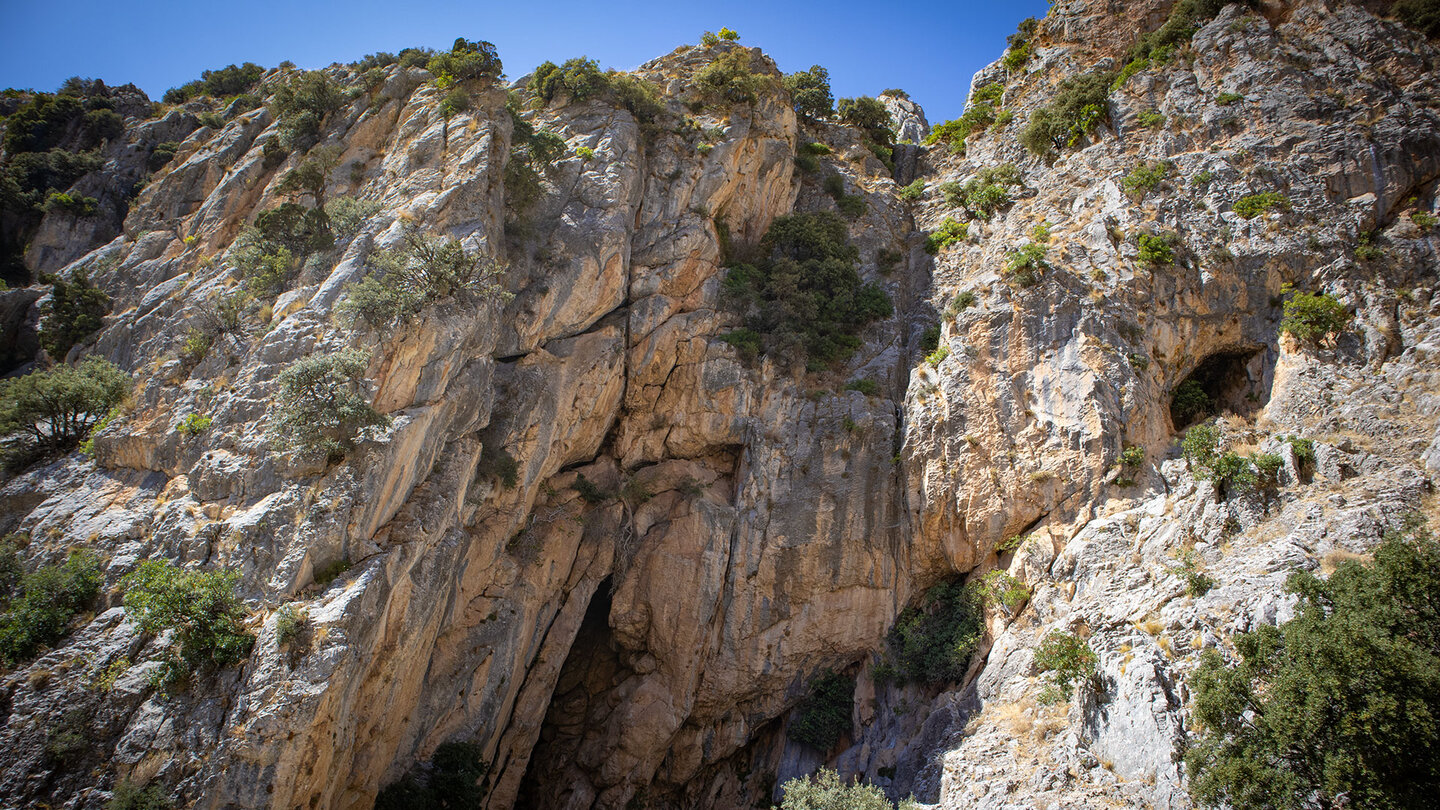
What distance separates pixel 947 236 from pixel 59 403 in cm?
3384

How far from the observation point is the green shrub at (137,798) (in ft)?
43.7

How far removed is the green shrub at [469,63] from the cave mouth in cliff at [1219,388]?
2902cm

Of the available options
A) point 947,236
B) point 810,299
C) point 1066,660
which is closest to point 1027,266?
point 947,236

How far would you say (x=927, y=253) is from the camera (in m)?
31.0

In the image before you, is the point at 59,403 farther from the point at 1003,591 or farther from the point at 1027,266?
the point at 1027,266

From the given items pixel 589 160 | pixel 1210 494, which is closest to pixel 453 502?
pixel 589 160

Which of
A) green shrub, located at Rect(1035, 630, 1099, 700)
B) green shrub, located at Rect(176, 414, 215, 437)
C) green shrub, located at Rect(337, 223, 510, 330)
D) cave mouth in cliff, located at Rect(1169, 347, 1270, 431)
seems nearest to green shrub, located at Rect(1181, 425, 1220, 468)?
cave mouth in cliff, located at Rect(1169, 347, 1270, 431)

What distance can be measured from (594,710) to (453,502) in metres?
11.4

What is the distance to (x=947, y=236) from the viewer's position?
30172mm

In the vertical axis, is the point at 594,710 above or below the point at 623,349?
below

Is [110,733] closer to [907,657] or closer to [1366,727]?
[907,657]

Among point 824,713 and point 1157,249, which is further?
point 824,713

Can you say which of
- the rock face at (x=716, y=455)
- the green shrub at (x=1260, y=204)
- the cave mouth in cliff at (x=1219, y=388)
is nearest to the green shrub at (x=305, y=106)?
the rock face at (x=716, y=455)

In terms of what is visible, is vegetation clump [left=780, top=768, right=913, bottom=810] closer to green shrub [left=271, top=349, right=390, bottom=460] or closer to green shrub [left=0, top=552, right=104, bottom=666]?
green shrub [left=271, top=349, right=390, bottom=460]
